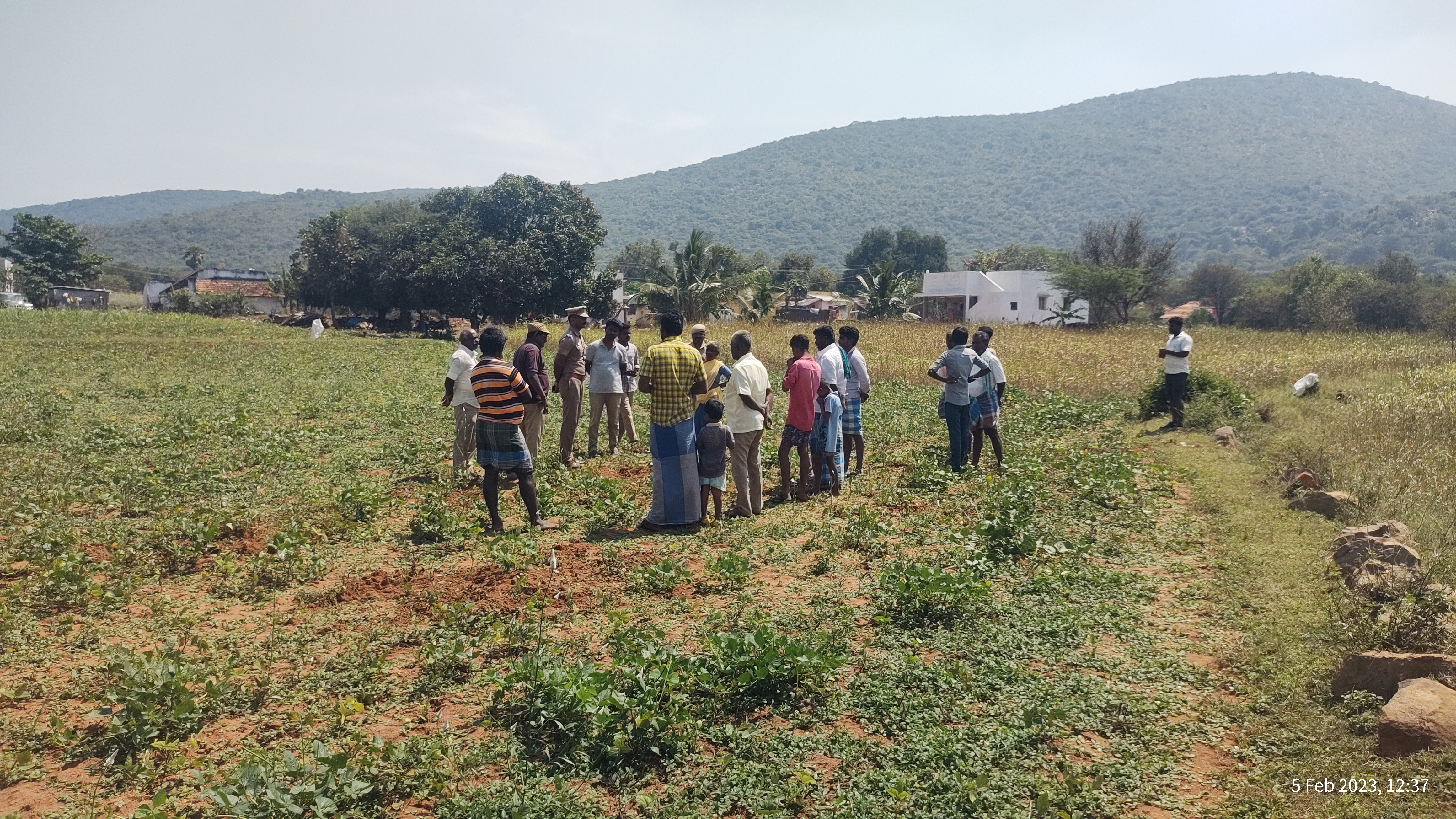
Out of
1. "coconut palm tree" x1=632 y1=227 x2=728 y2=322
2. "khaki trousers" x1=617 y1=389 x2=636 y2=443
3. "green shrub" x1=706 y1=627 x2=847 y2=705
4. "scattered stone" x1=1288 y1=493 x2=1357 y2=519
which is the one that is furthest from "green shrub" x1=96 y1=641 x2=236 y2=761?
"coconut palm tree" x1=632 y1=227 x2=728 y2=322

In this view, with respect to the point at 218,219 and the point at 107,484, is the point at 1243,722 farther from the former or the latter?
the point at 218,219

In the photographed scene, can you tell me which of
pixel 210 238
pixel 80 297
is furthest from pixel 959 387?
pixel 210 238

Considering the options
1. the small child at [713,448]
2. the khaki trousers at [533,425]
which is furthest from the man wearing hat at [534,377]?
the small child at [713,448]

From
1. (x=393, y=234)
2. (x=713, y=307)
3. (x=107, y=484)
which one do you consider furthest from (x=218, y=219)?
(x=107, y=484)

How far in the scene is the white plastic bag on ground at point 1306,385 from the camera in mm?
16000

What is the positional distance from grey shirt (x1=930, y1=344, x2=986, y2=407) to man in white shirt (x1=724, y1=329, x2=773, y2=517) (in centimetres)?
261

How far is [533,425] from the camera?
10484 mm

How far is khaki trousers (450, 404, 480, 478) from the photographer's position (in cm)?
1028

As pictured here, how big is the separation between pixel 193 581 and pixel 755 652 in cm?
484

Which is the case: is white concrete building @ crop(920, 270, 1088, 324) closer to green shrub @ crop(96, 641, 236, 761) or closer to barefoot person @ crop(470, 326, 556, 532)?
barefoot person @ crop(470, 326, 556, 532)

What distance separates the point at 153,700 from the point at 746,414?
216 inches

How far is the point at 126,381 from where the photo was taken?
17719 mm

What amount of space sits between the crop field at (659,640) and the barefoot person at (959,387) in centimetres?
53

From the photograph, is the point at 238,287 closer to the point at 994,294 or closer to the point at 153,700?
the point at 994,294
